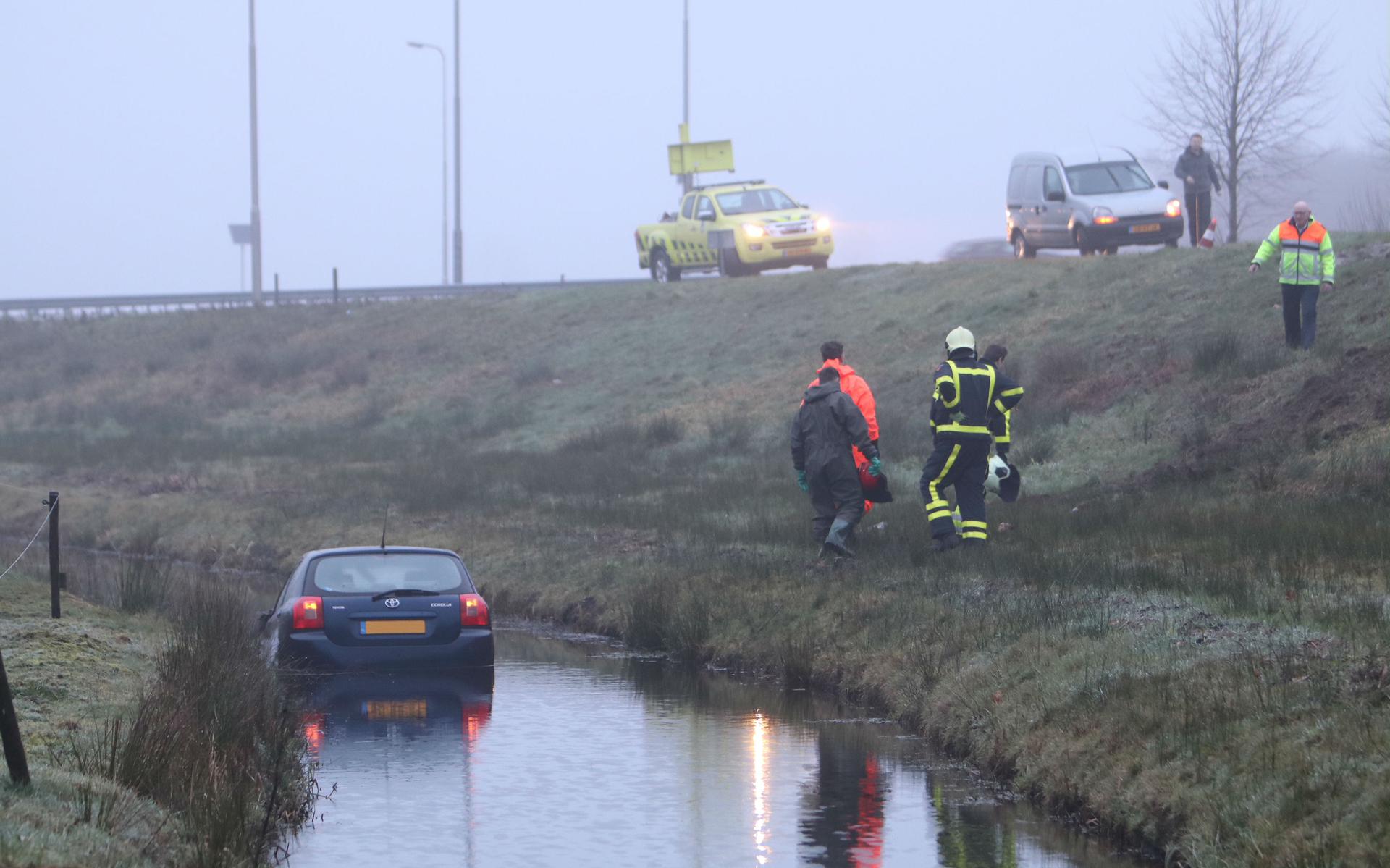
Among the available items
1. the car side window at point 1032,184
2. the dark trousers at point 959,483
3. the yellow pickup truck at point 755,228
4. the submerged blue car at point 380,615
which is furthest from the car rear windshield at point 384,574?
the yellow pickup truck at point 755,228

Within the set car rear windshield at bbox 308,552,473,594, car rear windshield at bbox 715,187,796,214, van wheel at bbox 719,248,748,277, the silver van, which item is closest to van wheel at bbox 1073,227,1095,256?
the silver van

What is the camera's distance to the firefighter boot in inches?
627

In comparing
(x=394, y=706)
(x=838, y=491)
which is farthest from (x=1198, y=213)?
(x=394, y=706)

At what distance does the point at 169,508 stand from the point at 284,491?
1.74 meters

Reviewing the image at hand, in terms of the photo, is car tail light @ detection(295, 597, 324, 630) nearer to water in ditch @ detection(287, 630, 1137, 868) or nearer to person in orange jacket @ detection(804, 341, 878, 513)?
water in ditch @ detection(287, 630, 1137, 868)

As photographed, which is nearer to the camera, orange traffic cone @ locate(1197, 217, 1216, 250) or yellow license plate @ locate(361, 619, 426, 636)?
yellow license plate @ locate(361, 619, 426, 636)

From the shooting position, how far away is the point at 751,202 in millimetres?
41000

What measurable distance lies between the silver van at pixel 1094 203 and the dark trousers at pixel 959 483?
59.5 feet

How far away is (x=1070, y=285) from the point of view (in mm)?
32312

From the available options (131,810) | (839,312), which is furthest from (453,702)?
(839,312)

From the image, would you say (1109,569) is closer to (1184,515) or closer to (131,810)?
(1184,515)

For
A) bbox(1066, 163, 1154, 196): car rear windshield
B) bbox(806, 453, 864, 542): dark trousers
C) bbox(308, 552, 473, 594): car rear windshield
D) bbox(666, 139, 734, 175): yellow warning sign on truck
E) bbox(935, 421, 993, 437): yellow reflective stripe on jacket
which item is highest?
bbox(666, 139, 734, 175): yellow warning sign on truck

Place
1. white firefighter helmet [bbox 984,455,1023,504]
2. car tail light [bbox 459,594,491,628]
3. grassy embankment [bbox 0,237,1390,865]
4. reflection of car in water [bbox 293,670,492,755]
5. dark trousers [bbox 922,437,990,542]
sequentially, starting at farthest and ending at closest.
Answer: white firefighter helmet [bbox 984,455,1023,504] < dark trousers [bbox 922,437,990,542] < car tail light [bbox 459,594,491,628] < reflection of car in water [bbox 293,670,492,755] < grassy embankment [bbox 0,237,1390,865]

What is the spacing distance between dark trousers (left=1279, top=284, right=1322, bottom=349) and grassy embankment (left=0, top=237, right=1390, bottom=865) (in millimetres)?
332
